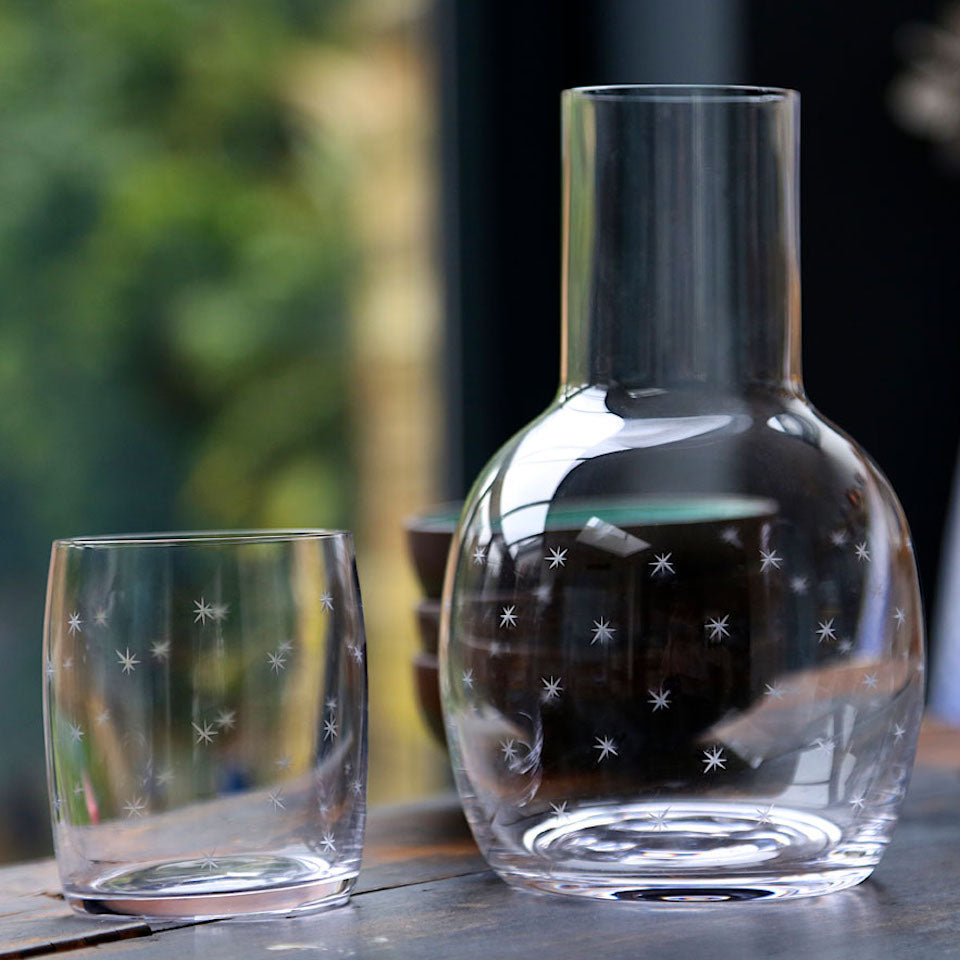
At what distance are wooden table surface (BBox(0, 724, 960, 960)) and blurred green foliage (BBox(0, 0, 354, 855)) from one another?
1.05 meters

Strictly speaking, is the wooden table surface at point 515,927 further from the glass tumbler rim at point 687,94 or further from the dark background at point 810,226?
the dark background at point 810,226

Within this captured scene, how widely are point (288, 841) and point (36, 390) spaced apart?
1143mm

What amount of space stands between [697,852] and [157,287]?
1231 mm

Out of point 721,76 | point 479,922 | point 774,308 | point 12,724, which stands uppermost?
point 721,76

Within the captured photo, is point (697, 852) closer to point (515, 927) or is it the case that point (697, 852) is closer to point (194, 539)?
point (515, 927)

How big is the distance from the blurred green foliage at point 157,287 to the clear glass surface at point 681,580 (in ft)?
3.63

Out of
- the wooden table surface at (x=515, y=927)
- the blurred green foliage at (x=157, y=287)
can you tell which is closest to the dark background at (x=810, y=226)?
the blurred green foliage at (x=157, y=287)

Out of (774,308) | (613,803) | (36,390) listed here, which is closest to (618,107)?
(774,308)

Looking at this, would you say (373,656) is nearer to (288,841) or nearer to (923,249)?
(923,249)

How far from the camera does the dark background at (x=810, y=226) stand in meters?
1.69

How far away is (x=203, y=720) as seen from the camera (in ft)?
1.39

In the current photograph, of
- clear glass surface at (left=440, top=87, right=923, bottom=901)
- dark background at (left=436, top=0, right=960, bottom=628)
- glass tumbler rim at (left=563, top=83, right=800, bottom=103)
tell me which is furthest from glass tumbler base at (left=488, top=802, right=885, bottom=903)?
dark background at (left=436, top=0, right=960, bottom=628)

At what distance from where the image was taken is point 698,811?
45 centimetres

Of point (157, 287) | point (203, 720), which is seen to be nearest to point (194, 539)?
point (203, 720)
